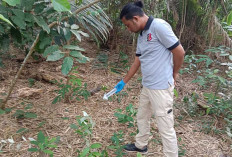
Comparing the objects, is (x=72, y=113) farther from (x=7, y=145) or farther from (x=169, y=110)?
(x=169, y=110)

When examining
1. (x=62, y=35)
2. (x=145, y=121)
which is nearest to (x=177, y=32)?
(x=145, y=121)

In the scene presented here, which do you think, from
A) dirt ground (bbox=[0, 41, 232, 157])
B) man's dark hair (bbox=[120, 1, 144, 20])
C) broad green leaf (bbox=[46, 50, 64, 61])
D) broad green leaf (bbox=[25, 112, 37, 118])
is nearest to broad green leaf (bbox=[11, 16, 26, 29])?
broad green leaf (bbox=[46, 50, 64, 61])

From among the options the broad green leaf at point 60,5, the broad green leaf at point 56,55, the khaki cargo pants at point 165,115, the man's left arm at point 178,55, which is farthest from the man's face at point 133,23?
the broad green leaf at point 60,5

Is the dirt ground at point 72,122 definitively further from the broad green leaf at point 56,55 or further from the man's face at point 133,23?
the man's face at point 133,23

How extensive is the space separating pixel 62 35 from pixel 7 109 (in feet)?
3.39

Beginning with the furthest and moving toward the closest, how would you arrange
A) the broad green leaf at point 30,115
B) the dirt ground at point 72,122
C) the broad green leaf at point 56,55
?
the broad green leaf at point 30,115, the dirt ground at point 72,122, the broad green leaf at point 56,55

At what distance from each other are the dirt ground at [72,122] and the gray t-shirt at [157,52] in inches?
28.9

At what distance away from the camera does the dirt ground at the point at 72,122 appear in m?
1.91

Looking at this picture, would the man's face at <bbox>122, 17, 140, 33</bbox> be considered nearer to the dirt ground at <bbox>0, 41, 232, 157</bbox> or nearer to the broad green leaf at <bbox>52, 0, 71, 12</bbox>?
the broad green leaf at <bbox>52, 0, 71, 12</bbox>

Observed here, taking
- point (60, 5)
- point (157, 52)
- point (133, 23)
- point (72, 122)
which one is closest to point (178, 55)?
point (157, 52)

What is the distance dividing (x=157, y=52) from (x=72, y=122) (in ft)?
3.75

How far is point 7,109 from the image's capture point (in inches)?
83.7

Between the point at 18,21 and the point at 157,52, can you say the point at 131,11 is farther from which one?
the point at 18,21

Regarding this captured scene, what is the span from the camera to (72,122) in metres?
2.22
